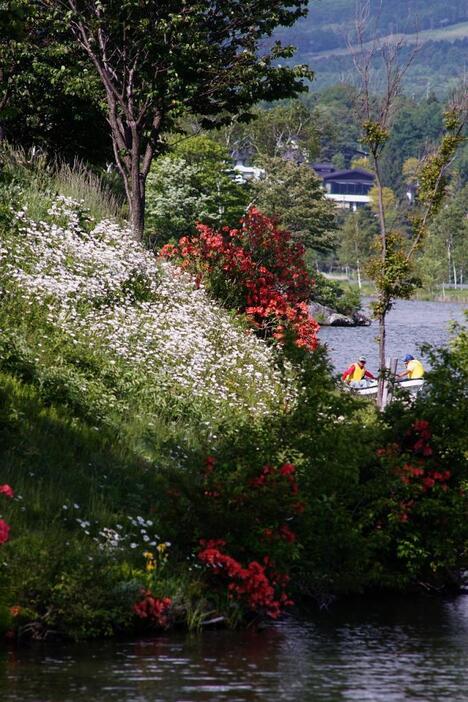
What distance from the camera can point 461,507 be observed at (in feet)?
52.2

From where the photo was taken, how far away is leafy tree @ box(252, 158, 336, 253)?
8819 cm

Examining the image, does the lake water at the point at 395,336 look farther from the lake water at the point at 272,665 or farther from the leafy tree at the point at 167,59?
the lake water at the point at 272,665

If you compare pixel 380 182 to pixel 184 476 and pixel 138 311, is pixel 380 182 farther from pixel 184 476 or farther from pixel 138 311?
pixel 184 476

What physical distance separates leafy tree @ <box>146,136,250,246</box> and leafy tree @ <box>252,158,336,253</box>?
22.2m

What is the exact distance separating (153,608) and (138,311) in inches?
379

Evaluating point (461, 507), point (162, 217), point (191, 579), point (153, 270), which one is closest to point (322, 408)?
point (461, 507)

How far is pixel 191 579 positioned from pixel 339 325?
2888 inches

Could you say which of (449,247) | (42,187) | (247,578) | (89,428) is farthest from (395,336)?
(449,247)

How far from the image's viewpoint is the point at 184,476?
14477 mm

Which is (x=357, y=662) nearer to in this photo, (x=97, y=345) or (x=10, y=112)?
(x=10, y=112)

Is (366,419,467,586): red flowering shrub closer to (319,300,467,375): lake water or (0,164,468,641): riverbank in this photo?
(0,164,468,641): riverbank

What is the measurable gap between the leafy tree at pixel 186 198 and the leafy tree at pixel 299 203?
72.7 feet

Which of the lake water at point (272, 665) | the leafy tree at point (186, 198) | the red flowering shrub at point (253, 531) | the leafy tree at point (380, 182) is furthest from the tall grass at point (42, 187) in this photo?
the leafy tree at point (186, 198)

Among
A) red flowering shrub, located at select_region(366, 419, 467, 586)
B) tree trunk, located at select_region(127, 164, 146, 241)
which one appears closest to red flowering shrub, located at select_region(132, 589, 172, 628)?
red flowering shrub, located at select_region(366, 419, 467, 586)
